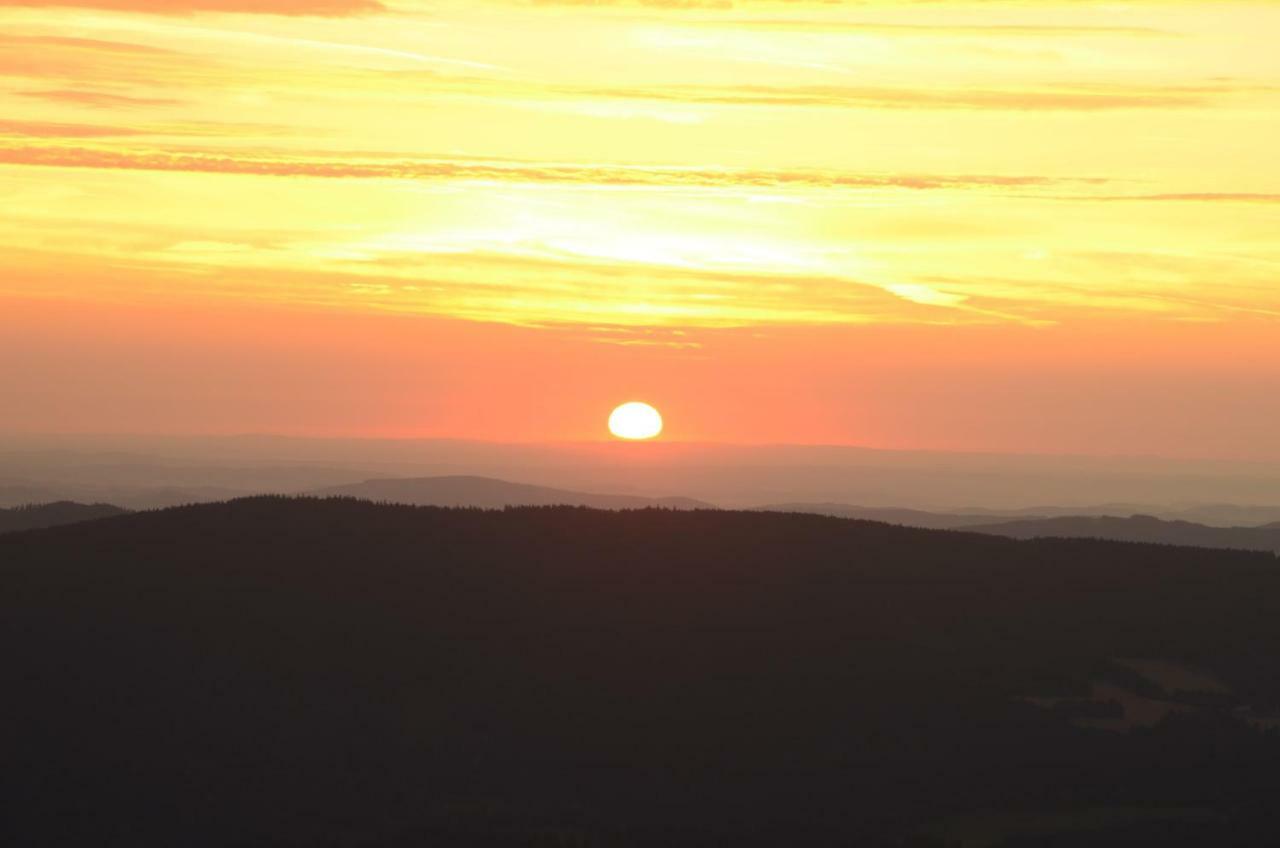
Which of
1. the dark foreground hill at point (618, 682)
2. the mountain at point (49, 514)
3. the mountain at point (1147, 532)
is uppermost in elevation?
the mountain at point (1147, 532)

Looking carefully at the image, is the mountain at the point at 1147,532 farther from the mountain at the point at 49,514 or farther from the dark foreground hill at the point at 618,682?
the dark foreground hill at the point at 618,682

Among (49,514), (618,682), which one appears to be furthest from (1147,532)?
(618,682)

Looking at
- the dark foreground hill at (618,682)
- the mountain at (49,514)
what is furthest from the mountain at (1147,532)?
the dark foreground hill at (618,682)

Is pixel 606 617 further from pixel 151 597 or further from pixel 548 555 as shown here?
pixel 151 597

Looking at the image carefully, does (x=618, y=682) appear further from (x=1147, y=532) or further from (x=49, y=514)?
(x=1147, y=532)

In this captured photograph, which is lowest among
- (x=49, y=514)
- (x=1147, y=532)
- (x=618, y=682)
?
(x=618, y=682)

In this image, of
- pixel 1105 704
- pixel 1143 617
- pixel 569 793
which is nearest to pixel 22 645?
pixel 569 793
